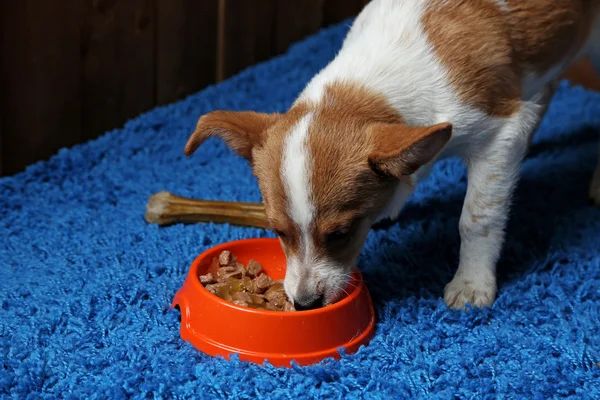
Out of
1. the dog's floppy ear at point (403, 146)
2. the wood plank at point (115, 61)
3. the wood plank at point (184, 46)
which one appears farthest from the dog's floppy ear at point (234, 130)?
the wood plank at point (184, 46)

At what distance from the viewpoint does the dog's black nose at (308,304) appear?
2.62m

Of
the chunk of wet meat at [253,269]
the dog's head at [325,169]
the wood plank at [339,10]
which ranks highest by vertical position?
the dog's head at [325,169]

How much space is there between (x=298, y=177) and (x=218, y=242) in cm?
112

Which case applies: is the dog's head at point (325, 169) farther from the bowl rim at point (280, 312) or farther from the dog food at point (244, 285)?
the dog food at point (244, 285)

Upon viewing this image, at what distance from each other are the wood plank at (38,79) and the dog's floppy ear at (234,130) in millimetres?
1706

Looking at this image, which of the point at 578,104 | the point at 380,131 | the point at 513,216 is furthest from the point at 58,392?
the point at 578,104

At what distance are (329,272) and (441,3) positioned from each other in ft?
4.12

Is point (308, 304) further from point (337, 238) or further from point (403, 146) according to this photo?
point (403, 146)

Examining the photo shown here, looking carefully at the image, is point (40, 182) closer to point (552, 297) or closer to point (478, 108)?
point (478, 108)

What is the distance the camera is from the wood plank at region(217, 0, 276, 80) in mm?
5019

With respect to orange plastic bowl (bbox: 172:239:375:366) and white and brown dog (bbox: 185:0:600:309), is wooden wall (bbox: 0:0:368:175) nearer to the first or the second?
white and brown dog (bbox: 185:0:600:309)

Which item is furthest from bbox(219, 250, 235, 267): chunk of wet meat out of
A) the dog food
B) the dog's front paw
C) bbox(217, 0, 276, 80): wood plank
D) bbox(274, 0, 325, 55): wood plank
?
bbox(274, 0, 325, 55): wood plank

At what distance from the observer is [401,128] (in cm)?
256

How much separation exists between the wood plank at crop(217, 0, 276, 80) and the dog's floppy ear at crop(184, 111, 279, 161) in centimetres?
237
